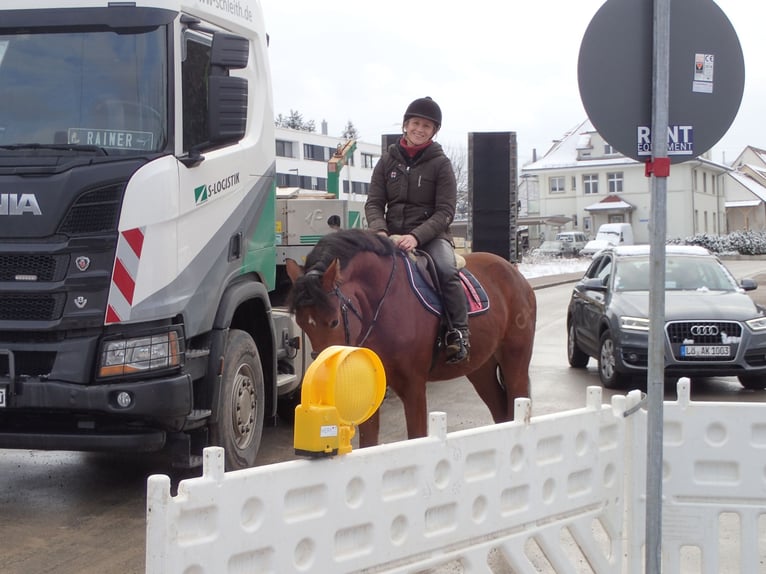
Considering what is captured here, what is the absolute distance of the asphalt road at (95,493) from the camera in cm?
569

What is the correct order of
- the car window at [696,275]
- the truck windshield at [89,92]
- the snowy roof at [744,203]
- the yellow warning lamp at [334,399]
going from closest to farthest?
the yellow warning lamp at [334,399] < the truck windshield at [89,92] < the car window at [696,275] < the snowy roof at [744,203]

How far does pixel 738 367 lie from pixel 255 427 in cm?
655

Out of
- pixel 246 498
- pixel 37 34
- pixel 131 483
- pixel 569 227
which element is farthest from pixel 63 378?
pixel 569 227

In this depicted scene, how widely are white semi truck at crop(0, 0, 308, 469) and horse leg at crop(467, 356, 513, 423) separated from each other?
1944 mm

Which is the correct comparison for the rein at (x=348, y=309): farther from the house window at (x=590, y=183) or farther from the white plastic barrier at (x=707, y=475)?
the house window at (x=590, y=183)

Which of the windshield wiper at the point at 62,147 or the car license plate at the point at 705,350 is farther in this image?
the car license plate at the point at 705,350

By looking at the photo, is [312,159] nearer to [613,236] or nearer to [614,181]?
[614,181]

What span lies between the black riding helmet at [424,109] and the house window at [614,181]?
80781 millimetres

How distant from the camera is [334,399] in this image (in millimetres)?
3705

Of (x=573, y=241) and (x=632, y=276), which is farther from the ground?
(x=632, y=276)

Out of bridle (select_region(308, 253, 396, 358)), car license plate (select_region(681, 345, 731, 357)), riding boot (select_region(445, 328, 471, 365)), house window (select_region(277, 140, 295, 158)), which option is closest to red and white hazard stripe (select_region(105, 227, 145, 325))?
bridle (select_region(308, 253, 396, 358))

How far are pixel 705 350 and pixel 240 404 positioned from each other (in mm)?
6401

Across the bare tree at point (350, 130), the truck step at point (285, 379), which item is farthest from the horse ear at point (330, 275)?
the bare tree at point (350, 130)

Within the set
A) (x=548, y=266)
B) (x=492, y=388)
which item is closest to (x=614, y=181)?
(x=548, y=266)
